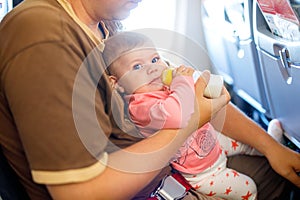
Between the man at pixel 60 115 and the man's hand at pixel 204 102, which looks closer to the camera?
the man at pixel 60 115

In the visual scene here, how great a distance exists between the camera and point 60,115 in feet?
2.10

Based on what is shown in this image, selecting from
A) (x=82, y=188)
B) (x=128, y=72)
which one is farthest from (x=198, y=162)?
(x=82, y=188)

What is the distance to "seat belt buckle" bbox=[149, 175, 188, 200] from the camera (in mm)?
863

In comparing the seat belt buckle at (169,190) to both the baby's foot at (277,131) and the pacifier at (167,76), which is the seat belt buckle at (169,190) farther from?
the baby's foot at (277,131)

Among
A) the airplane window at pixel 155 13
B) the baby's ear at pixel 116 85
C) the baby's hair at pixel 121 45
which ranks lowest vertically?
the airplane window at pixel 155 13

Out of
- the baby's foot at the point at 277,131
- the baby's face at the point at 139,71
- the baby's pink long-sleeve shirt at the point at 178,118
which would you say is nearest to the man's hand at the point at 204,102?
the baby's pink long-sleeve shirt at the point at 178,118

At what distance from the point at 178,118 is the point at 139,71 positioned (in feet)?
→ 0.64

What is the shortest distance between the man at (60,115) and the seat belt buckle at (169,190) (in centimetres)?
12

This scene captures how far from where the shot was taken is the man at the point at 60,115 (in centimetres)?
64

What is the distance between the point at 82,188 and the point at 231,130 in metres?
0.56

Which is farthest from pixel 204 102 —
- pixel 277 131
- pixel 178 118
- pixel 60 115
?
pixel 277 131

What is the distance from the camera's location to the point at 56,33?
66cm

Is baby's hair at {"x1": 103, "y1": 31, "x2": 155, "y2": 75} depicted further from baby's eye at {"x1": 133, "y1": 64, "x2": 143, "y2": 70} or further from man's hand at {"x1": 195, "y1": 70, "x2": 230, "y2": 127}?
man's hand at {"x1": 195, "y1": 70, "x2": 230, "y2": 127}

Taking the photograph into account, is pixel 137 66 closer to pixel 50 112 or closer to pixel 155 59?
pixel 155 59
